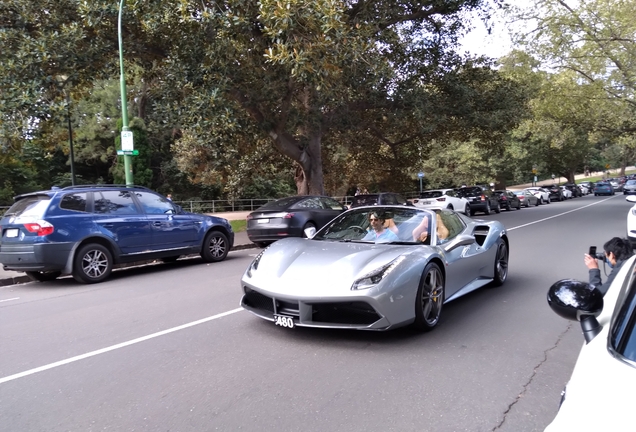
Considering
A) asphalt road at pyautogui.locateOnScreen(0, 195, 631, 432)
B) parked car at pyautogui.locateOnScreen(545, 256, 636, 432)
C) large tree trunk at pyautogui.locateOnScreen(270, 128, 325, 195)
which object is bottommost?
asphalt road at pyautogui.locateOnScreen(0, 195, 631, 432)

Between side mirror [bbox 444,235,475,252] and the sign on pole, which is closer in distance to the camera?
side mirror [bbox 444,235,475,252]

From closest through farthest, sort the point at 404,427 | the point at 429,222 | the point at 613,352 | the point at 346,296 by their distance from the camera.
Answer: the point at 613,352 → the point at 404,427 → the point at 346,296 → the point at 429,222

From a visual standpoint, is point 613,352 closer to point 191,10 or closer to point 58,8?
point 191,10

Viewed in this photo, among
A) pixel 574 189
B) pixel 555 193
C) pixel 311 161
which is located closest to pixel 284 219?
pixel 311 161

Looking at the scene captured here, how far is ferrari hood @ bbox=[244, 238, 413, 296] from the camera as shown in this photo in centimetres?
454

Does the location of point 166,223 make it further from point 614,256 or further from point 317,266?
point 614,256

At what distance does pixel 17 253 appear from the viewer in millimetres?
8281

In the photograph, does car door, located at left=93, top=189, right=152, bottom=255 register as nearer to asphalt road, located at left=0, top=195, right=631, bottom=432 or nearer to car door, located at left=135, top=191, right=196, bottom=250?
car door, located at left=135, top=191, right=196, bottom=250

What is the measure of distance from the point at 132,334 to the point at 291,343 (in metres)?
1.89

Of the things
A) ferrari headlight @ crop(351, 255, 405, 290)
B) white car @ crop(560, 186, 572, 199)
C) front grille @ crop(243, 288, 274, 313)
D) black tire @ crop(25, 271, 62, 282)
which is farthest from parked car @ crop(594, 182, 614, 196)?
front grille @ crop(243, 288, 274, 313)

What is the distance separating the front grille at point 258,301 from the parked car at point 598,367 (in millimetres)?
3078

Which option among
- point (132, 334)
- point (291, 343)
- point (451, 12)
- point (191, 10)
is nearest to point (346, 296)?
point (291, 343)

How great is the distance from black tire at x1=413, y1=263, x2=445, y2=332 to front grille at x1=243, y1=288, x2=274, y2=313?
4.85 ft

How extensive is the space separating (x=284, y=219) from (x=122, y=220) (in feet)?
15.3
